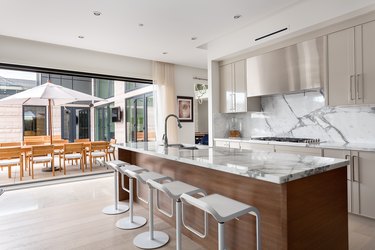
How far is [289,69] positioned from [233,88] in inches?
46.9

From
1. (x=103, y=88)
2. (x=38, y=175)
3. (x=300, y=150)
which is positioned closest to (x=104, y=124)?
(x=103, y=88)

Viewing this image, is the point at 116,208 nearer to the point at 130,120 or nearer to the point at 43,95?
the point at 43,95

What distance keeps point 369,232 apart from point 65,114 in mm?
9646

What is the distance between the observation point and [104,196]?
405cm

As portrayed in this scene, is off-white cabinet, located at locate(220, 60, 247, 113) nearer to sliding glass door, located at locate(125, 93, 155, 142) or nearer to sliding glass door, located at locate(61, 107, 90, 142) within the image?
sliding glass door, located at locate(125, 93, 155, 142)

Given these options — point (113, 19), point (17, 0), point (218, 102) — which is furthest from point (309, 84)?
point (17, 0)

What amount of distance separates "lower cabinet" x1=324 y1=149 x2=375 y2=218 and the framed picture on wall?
415cm

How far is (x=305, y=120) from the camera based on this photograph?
396 centimetres

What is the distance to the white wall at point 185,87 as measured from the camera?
6535 mm

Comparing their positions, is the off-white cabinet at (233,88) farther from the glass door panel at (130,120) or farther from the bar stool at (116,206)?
the glass door panel at (130,120)

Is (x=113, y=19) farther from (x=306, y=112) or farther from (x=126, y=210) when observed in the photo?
(x=306, y=112)

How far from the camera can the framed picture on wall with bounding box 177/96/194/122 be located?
6555mm

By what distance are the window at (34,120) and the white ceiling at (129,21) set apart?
14.0 ft

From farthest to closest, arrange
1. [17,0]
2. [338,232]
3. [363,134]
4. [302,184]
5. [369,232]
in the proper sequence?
1. [363,134]
2. [17,0]
3. [369,232]
4. [338,232]
5. [302,184]
